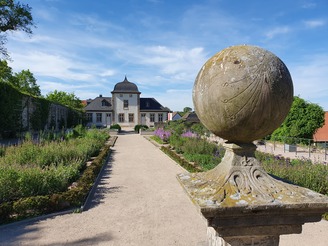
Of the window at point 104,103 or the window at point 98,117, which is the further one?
the window at point 104,103

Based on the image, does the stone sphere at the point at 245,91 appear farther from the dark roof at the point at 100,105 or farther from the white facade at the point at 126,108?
the dark roof at the point at 100,105

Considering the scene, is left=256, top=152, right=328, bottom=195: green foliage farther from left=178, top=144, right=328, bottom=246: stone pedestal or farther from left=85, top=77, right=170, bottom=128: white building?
left=85, top=77, right=170, bottom=128: white building

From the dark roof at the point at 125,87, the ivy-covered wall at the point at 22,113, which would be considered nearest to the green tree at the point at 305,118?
the ivy-covered wall at the point at 22,113

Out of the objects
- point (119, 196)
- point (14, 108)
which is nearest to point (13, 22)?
point (14, 108)

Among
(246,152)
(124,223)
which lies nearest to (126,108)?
(124,223)

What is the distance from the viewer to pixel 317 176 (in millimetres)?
6148

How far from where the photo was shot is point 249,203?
1.51 meters

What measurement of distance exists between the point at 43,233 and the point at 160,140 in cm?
1562

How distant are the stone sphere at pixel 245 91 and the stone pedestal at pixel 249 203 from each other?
0.80 ft

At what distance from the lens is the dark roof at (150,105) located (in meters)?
43.0

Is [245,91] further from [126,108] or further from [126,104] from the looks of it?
[126,104]

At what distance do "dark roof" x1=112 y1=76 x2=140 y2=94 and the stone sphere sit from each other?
41119 mm

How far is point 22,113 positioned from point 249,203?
20.5m

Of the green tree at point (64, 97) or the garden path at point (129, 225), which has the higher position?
the green tree at point (64, 97)
